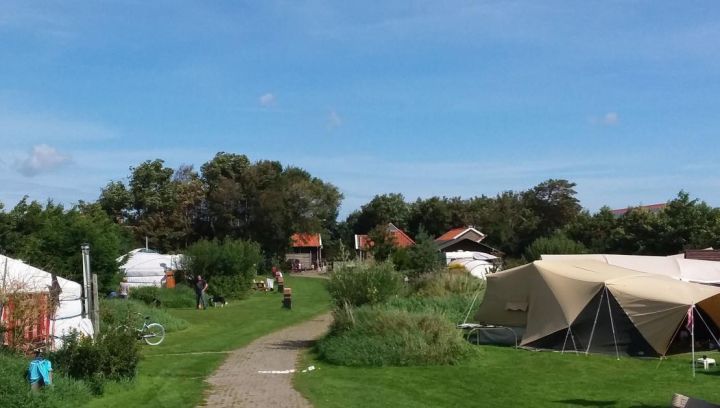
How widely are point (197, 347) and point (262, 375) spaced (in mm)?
6478

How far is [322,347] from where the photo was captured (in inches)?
832

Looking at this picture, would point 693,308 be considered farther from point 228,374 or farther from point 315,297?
point 315,297

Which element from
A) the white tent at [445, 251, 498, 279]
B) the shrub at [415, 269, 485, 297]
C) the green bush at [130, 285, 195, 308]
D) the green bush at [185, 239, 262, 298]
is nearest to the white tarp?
the shrub at [415, 269, 485, 297]

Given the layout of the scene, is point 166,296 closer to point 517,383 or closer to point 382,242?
point 382,242

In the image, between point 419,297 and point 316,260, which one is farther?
point 316,260

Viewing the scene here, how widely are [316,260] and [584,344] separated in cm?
8113

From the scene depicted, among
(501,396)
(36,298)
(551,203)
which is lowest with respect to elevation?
(501,396)

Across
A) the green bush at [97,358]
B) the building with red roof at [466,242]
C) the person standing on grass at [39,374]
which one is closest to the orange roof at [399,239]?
the building with red roof at [466,242]

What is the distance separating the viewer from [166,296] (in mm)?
40719

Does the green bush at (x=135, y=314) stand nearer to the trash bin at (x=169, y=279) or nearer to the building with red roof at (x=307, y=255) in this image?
the trash bin at (x=169, y=279)

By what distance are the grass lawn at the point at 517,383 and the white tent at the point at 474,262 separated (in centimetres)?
2214

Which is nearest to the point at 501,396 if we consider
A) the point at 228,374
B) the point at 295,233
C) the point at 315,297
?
the point at 228,374

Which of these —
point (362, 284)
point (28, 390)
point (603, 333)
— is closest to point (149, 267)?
point (362, 284)

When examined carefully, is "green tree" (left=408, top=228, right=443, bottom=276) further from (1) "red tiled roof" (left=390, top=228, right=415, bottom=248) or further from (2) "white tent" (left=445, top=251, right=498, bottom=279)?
(1) "red tiled roof" (left=390, top=228, right=415, bottom=248)
